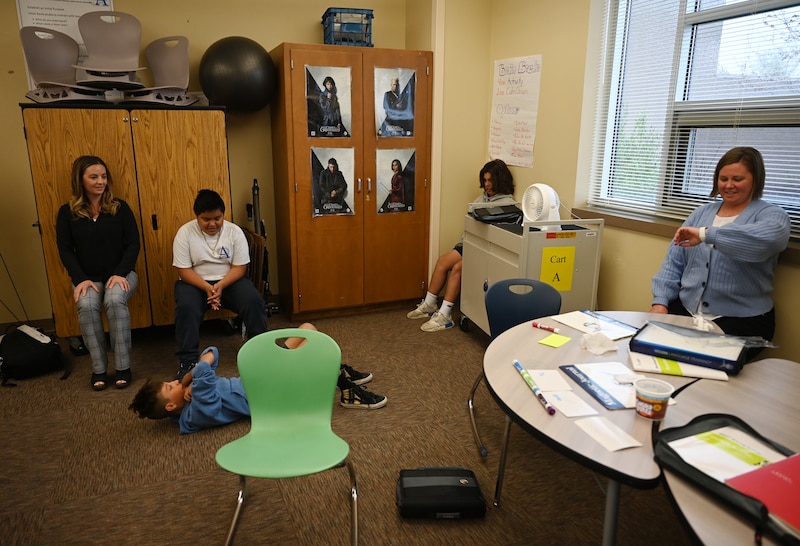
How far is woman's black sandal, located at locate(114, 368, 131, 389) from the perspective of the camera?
318 cm

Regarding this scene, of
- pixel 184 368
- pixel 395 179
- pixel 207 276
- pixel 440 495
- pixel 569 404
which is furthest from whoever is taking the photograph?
pixel 395 179

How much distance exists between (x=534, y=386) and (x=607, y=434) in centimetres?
29

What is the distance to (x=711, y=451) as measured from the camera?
131cm

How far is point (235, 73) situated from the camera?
376 cm

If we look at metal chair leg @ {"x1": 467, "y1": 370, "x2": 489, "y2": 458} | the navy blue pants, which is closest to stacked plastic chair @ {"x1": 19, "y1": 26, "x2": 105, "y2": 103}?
the navy blue pants

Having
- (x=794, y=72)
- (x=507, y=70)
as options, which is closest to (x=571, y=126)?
(x=507, y=70)

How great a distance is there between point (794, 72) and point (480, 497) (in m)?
2.40

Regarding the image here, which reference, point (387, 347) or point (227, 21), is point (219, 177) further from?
point (387, 347)

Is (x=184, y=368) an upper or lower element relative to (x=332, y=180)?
lower

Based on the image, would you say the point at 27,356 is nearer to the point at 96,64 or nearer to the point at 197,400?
the point at 197,400

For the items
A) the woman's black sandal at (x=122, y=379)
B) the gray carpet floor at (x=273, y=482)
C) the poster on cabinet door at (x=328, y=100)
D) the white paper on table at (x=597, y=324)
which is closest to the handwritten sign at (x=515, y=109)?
the poster on cabinet door at (x=328, y=100)

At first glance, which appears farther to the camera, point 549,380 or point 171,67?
point 171,67

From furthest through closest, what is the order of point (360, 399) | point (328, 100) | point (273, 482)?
1. point (328, 100)
2. point (360, 399)
3. point (273, 482)

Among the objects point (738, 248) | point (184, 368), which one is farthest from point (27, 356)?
point (738, 248)
